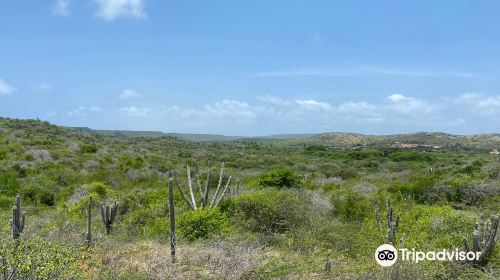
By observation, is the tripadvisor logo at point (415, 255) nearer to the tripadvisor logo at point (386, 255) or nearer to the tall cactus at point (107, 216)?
the tripadvisor logo at point (386, 255)

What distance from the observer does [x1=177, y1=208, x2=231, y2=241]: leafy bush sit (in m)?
11.4

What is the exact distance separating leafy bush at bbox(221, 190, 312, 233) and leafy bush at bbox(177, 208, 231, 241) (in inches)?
42.3

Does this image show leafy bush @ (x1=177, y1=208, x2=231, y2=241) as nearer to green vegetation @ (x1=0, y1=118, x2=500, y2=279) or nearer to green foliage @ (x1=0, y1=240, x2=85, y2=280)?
green vegetation @ (x1=0, y1=118, x2=500, y2=279)

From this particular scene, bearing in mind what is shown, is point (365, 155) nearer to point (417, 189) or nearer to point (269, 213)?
point (417, 189)

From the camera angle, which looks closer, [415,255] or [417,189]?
[415,255]

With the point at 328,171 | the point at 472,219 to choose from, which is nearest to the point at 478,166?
the point at 328,171

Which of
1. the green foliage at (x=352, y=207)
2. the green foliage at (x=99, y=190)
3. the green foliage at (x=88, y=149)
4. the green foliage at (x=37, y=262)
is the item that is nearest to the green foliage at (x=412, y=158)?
the green foliage at (x=88, y=149)

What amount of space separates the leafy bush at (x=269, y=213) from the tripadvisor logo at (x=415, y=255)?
5.07 meters

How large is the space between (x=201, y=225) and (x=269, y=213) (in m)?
2.31

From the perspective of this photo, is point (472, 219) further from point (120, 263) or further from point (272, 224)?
point (120, 263)

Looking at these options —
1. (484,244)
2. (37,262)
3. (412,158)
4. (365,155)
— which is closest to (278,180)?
(484,244)

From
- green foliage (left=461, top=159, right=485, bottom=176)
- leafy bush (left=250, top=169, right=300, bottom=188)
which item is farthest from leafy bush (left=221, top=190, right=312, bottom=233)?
green foliage (left=461, top=159, right=485, bottom=176)

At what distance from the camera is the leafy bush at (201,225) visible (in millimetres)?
11359

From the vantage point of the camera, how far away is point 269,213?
42.9 feet
